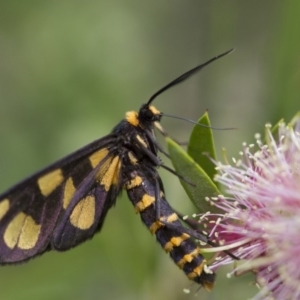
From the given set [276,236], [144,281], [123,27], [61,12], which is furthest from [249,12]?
[276,236]

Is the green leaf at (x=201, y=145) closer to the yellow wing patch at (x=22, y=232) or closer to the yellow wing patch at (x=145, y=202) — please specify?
the yellow wing patch at (x=145, y=202)

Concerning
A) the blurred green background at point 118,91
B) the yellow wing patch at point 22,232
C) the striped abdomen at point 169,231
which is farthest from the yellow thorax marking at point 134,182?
the blurred green background at point 118,91

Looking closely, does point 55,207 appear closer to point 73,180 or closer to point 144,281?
point 73,180

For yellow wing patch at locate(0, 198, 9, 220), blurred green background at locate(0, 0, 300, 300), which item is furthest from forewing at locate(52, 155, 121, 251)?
blurred green background at locate(0, 0, 300, 300)

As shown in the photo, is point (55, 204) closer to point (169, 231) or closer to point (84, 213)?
point (84, 213)

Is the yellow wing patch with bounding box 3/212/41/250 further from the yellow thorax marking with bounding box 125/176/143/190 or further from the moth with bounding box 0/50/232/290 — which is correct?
the yellow thorax marking with bounding box 125/176/143/190

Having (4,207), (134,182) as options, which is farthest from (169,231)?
(4,207)
